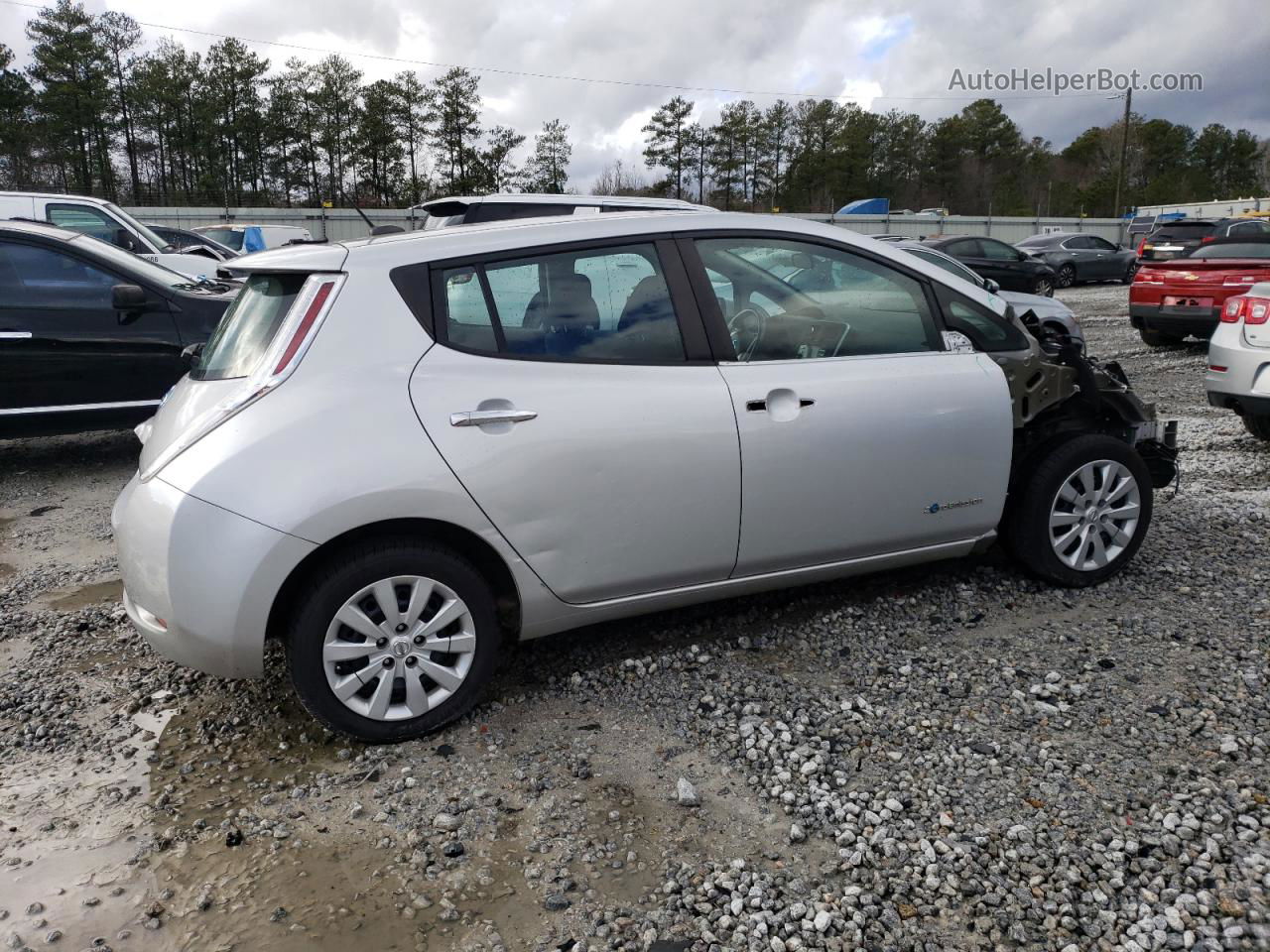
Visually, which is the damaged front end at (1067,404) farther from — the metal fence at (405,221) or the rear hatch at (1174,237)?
the metal fence at (405,221)

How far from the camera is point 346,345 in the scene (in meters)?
3.13

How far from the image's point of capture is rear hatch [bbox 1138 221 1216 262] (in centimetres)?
2019

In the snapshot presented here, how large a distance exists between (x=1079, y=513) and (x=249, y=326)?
3542mm

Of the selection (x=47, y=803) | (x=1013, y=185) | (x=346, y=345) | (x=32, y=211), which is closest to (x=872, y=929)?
(x=346, y=345)

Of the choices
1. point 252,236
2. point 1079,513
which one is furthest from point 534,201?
point 252,236

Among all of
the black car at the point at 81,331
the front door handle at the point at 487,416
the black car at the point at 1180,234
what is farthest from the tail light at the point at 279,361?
the black car at the point at 1180,234

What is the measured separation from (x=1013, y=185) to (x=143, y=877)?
254ft

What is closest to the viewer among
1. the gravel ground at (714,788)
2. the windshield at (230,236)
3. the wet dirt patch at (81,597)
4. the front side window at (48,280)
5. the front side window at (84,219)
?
the gravel ground at (714,788)

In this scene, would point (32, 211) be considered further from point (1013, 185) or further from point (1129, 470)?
point (1013, 185)

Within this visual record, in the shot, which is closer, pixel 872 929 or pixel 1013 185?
pixel 872 929

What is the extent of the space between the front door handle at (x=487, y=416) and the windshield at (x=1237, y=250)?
11.0m

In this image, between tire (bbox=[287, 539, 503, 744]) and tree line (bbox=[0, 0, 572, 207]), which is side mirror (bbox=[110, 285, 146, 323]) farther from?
tree line (bbox=[0, 0, 572, 207])

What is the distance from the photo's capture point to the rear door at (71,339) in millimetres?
6422

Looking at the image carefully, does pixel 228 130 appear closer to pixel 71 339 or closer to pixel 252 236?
pixel 252 236
